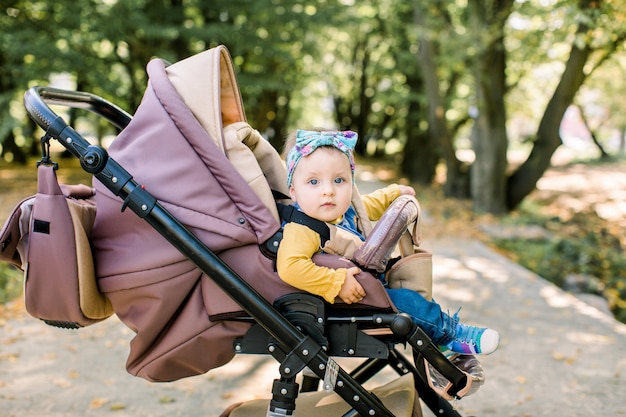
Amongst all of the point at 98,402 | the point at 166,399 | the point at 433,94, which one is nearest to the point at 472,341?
the point at 166,399

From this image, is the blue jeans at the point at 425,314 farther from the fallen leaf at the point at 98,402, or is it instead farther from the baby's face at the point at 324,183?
the fallen leaf at the point at 98,402

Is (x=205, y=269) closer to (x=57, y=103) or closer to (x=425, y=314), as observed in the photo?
(x=425, y=314)

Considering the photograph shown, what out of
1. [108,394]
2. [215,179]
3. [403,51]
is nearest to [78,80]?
[403,51]

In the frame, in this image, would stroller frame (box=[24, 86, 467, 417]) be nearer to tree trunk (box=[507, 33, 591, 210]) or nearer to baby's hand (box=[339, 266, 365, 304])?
baby's hand (box=[339, 266, 365, 304])

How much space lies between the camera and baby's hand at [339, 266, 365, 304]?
7.31 feet

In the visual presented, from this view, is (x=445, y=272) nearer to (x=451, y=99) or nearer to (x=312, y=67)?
(x=451, y=99)

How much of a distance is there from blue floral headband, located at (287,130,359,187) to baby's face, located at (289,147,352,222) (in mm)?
19

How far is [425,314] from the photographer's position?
7.88 feet

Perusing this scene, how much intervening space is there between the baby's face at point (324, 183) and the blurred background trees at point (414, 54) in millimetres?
5062

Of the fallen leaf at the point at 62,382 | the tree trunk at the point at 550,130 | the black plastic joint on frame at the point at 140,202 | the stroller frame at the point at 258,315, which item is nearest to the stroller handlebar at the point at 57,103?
the stroller frame at the point at 258,315

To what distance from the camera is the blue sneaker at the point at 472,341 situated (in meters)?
2.41

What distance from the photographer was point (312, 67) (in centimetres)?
2066

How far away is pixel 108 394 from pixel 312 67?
1769cm

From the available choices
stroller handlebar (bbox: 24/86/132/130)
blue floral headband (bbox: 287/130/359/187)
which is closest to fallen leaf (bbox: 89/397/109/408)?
stroller handlebar (bbox: 24/86/132/130)
